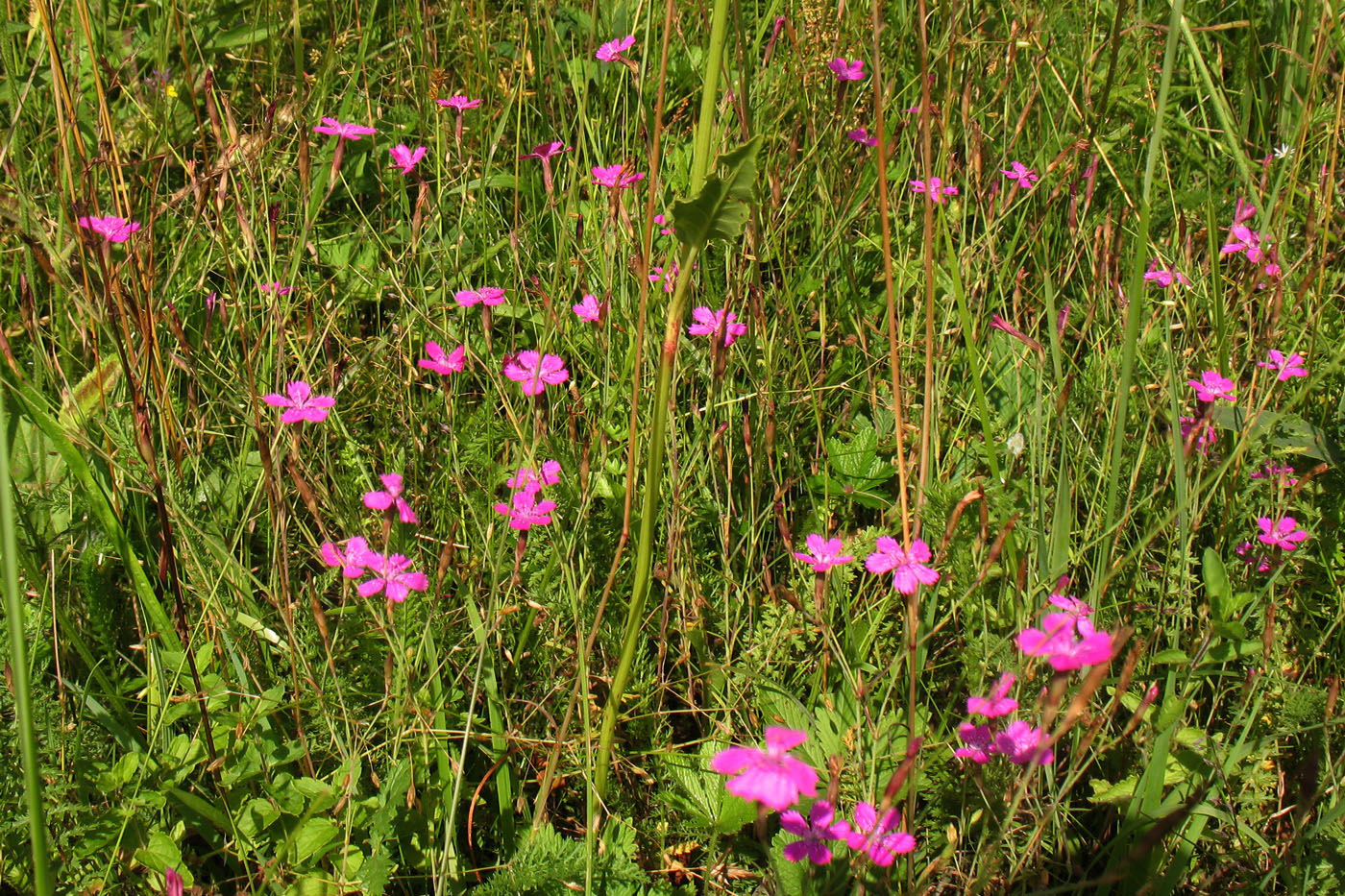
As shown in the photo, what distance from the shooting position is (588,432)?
1.46 meters

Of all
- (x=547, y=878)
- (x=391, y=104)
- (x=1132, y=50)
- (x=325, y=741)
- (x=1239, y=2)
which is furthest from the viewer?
(x=1239, y=2)

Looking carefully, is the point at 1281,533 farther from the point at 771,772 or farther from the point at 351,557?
the point at 351,557

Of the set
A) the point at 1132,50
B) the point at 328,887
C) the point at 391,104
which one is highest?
the point at 1132,50

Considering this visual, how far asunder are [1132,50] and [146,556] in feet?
6.37

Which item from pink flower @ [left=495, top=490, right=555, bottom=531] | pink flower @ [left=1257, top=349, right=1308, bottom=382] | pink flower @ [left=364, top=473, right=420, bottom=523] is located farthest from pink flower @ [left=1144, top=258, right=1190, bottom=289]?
pink flower @ [left=364, top=473, right=420, bottom=523]

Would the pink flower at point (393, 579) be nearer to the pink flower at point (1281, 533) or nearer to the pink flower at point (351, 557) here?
the pink flower at point (351, 557)

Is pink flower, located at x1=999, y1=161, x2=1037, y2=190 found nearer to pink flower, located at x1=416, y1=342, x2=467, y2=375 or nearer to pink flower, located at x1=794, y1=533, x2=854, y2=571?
pink flower, located at x1=794, y1=533, x2=854, y2=571

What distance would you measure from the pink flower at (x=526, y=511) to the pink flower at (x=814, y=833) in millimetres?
428

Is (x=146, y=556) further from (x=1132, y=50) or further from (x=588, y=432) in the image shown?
(x=1132, y=50)

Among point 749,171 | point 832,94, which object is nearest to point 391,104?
point 832,94

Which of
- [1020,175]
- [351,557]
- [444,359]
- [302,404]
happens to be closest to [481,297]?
[444,359]

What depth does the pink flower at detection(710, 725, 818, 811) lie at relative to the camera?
2.16 feet

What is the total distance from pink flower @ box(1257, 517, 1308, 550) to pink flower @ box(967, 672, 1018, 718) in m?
0.52

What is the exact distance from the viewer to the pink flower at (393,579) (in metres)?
1.05
